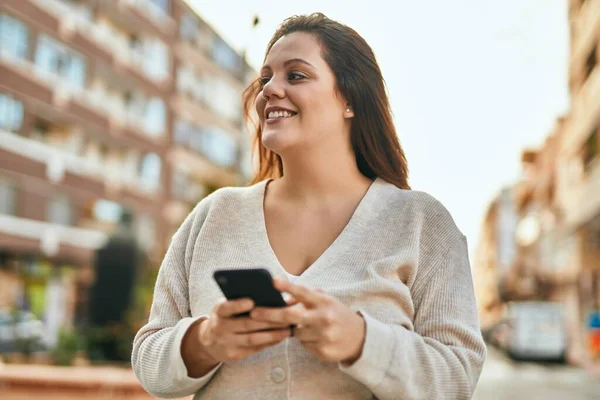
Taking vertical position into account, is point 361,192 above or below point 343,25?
below

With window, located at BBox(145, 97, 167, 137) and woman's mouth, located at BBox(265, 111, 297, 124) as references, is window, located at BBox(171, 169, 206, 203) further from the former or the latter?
woman's mouth, located at BBox(265, 111, 297, 124)

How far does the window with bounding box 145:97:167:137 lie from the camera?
3938 centimetres

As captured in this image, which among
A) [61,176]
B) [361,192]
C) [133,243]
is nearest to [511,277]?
[61,176]

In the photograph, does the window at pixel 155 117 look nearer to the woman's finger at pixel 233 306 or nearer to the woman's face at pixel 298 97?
the woman's face at pixel 298 97

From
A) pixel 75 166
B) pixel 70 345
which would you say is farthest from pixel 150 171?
pixel 70 345

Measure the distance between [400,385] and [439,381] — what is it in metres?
0.11

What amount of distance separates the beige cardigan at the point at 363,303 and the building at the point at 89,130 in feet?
72.9

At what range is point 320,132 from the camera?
2029 millimetres

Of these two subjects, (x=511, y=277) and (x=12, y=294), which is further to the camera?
(x=511, y=277)

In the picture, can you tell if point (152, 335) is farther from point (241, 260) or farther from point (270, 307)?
point (270, 307)

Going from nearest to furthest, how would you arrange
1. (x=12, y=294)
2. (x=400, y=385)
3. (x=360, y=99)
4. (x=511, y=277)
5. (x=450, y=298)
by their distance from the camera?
(x=400, y=385), (x=450, y=298), (x=360, y=99), (x=12, y=294), (x=511, y=277)

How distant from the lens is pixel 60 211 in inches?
1282

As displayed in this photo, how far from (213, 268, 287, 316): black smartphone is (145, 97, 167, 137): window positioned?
38.2 m

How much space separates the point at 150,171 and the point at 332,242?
3825cm
